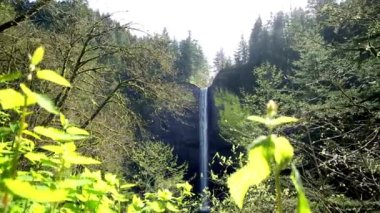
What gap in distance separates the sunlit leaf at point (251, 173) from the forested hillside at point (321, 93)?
1840 millimetres

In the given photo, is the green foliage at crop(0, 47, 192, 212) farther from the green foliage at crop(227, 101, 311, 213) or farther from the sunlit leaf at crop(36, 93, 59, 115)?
the green foliage at crop(227, 101, 311, 213)

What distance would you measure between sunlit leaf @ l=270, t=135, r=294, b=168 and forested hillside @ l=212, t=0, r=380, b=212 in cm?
186

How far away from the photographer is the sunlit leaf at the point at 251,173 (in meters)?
0.39

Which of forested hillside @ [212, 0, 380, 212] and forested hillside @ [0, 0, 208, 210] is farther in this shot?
forested hillside @ [0, 0, 208, 210]

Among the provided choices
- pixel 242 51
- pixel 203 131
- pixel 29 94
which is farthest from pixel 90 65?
pixel 242 51

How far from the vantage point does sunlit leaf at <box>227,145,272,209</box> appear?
0.39 meters

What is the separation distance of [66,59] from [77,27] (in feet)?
2.54

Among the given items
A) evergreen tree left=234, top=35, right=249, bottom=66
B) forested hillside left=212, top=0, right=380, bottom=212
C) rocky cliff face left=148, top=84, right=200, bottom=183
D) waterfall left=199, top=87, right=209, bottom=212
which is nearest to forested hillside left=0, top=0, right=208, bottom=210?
forested hillside left=212, top=0, right=380, bottom=212

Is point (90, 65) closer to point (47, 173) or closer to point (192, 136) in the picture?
point (47, 173)

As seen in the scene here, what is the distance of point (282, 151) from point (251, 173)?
0.15 feet

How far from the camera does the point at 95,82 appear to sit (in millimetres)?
9938

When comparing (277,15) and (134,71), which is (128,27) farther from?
(277,15)

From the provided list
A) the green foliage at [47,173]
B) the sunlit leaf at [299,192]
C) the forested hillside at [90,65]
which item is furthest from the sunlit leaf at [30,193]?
the forested hillside at [90,65]

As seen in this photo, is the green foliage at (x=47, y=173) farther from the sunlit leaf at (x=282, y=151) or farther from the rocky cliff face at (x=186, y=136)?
the rocky cliff face at (x=186, y=136)
